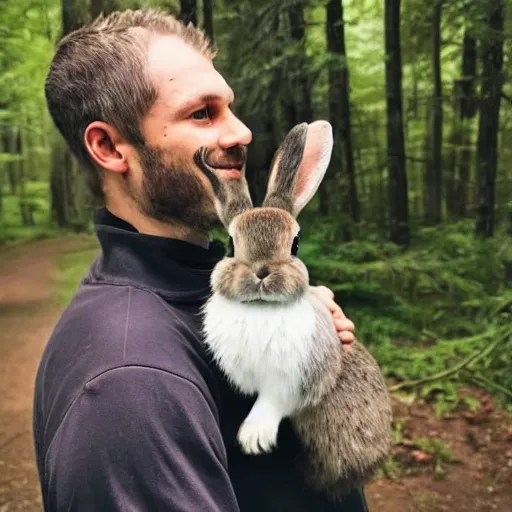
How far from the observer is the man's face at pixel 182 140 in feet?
4.00

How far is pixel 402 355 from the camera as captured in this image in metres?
3.77

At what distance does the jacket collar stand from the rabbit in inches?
2.8

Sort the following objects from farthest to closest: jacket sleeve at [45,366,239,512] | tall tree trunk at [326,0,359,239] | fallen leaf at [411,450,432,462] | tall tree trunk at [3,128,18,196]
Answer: tall tree trunk at [3,128,18,196] < tall tree trunk at [326,0,359,239] < fallen leaf at [411,450,432,462] < jacket sleeve at [45,366,239,512]

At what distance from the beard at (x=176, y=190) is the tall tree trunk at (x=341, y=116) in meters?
3.16

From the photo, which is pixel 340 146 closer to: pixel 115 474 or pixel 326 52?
pixel 326 52

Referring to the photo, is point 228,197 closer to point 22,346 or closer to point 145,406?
point 145,406

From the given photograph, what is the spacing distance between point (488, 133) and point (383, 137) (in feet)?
2.39

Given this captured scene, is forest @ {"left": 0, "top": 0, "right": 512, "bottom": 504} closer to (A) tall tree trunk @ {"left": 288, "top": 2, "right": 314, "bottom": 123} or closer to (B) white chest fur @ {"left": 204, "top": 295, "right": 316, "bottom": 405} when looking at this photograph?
(A) tall tree trunk @ {"left": 288, "top": 2, "right": 314, "bottom": 123}

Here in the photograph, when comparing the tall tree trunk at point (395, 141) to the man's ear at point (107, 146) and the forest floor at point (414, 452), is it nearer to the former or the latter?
the forest floor at point (414, 452)

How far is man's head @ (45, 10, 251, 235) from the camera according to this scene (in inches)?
48.0

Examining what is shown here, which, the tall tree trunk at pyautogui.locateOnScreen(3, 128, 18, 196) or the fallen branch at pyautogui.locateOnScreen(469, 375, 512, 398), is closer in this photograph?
the fallen branch at pyautogui.locateOnScreen(469, 375, 512, 398)

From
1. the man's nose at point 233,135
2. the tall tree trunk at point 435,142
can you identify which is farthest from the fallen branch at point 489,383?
the man's nose at point 233,135

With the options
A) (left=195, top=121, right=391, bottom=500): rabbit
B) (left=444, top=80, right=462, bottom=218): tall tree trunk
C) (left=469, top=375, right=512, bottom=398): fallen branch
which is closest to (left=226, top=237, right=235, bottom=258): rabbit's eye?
(left=195, top=121, right=391, bottom=500): rabbit

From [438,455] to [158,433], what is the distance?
275 centimetres
